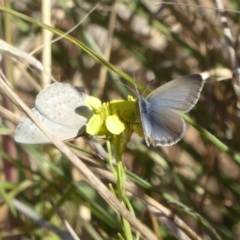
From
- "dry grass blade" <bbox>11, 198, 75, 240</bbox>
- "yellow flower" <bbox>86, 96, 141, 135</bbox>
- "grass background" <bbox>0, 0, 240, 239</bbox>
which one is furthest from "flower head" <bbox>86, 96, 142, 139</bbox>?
"dry grass blade" <bbox>11, 198, 75, 240</bbox>

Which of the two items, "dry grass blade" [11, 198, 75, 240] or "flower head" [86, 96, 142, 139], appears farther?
"dry grass blade" [11, 198, 75, 240]

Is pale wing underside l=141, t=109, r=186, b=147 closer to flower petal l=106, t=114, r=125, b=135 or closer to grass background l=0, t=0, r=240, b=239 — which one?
flower petal l=106, t=114, r=125, b=135

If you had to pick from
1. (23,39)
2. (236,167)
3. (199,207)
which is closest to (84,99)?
(199,207)

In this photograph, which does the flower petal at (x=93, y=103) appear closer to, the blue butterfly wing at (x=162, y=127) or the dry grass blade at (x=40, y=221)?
the blue butterfly wing at (x=162, y=127)

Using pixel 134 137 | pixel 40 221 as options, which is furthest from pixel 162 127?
pixel 134 137

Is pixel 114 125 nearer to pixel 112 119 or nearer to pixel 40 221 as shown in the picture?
pixel 112 119

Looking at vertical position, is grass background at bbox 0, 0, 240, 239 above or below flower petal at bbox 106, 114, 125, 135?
below

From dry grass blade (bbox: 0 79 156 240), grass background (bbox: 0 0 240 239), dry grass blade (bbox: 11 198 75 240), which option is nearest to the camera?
dry grass blade (bbox: 0 79 156 240)
